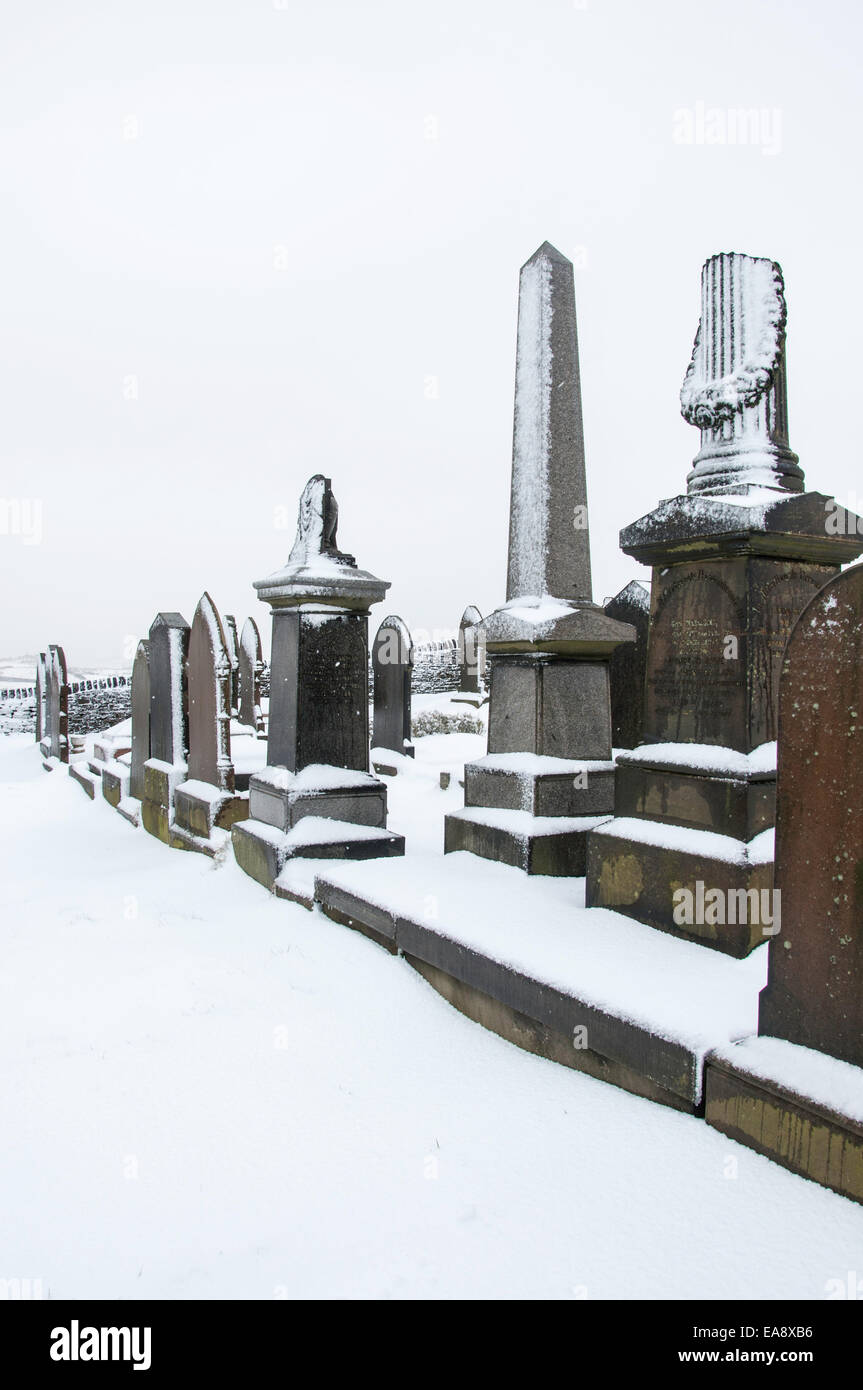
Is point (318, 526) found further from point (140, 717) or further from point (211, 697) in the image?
point (140, 717)

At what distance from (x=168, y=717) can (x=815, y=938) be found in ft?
21.0

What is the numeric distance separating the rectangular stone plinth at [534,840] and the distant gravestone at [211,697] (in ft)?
8.21

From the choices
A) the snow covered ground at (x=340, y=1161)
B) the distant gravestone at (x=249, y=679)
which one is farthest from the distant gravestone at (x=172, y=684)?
the distant gravestone at (x=249, y=679)

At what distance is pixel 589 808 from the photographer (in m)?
4.75

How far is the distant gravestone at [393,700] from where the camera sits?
11648 millimetres

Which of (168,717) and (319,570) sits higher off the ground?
(319,570)

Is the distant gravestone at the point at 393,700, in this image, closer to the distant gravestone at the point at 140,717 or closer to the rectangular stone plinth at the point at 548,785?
the distant gravestone at the point at 140,717

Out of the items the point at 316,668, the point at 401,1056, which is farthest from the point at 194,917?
the point at 401,1056

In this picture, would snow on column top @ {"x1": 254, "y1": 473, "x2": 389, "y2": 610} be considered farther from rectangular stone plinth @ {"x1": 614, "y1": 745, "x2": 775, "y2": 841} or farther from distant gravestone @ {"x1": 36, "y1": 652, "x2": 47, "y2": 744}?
distant gravestone @ {"x1": 36, "y1": 652, "x2": 47, "y2": 744}

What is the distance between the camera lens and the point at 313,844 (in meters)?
5.12

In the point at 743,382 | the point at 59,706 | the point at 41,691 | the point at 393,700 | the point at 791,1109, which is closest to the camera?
the point at 791,1109

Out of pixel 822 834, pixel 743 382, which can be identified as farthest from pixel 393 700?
pixel 822 834
